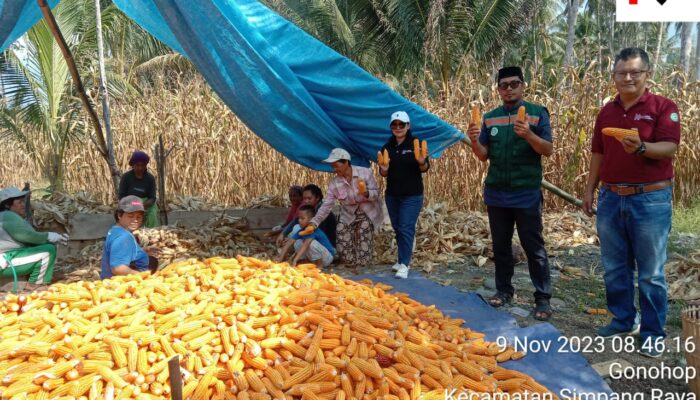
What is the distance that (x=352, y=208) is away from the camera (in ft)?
19.4

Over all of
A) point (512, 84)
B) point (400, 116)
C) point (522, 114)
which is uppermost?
point (512, 84)

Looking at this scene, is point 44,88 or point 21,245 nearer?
point 21,245

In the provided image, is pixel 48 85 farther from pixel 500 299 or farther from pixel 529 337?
pixel 529 337

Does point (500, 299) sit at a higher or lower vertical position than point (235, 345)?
lower

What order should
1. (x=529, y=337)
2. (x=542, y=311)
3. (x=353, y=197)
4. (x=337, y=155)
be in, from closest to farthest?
Result: 1. (x=529, y=337)
2. (x=542, y=311)
3. (x=337, y=155)
4. (x=353, y=197)

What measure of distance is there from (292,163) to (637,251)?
18.5 ft

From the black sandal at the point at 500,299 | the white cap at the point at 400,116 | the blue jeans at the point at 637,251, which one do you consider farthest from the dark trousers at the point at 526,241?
the white cap at the point at 400,116

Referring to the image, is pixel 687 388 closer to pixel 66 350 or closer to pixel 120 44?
pixel 66 350

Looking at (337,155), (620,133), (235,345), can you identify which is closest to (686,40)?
(337,155)

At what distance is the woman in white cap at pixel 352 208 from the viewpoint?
5707mm

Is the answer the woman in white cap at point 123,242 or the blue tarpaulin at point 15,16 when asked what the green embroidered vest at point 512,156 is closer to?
the woman in white cap at point 123,242

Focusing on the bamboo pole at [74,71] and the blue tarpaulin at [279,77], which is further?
the bamboo pole at [74,71]

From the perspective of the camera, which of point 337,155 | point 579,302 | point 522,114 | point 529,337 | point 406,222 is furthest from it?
point 337,155

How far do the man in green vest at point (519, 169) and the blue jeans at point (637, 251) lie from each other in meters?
0.51
